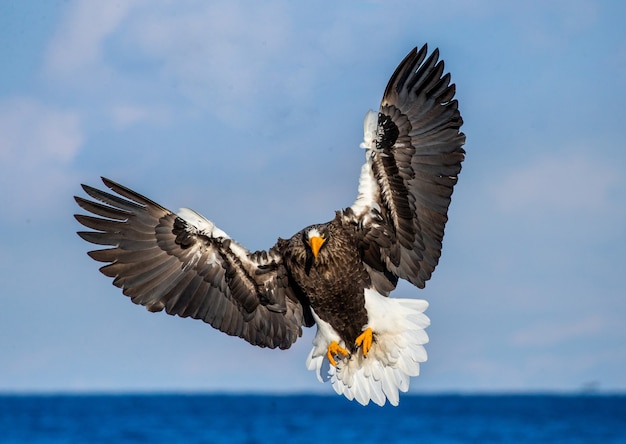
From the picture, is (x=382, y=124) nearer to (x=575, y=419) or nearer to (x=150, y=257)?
(x=150, y=257)

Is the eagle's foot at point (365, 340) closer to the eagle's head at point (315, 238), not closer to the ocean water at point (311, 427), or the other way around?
the eagle's head at point (315, 238)

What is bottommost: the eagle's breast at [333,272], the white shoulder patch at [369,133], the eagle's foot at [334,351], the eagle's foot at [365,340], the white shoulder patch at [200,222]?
the eagle's foot at [334,351]

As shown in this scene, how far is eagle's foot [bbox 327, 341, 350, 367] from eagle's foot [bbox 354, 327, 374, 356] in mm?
121

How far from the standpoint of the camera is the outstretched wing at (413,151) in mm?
9227

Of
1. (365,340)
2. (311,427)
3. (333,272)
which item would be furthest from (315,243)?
(311,427)

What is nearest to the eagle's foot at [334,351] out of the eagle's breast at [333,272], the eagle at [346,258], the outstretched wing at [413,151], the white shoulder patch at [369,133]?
the eagle at [346,258]

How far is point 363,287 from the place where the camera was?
9.50m

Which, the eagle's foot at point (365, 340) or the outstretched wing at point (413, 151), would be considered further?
the eagle's foot at point (365, 340)

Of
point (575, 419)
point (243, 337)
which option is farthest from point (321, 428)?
point (243, 337)

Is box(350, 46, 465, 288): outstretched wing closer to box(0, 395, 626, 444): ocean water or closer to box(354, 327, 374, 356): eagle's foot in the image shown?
box(354, 327, 374, 356): eagle's foot

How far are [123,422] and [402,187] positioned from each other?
112ft

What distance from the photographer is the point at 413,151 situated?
30.5ft

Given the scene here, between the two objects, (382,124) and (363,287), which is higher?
(382,124)

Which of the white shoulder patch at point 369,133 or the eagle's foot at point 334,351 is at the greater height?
the white shoulder patch at point 369,133
